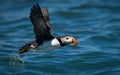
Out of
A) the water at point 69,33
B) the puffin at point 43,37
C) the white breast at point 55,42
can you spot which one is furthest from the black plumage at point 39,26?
the water at point 69,33

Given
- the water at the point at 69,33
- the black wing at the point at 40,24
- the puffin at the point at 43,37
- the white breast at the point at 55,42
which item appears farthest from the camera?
the water at the point at 69,33

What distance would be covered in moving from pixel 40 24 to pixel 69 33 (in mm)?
5342

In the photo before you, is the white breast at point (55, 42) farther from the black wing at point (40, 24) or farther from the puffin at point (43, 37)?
the black wing at point (40, 24)

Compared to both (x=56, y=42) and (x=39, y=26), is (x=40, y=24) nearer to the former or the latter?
(x=39, y=26)

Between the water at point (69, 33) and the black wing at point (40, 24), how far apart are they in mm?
1288

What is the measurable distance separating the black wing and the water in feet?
4.22

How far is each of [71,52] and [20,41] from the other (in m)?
1.95

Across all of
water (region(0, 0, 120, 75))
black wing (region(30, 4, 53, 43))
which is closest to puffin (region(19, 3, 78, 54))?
black wing (region(30, 4, 53, 43))

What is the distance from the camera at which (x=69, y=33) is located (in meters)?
14.8

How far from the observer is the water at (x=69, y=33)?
11.2 m

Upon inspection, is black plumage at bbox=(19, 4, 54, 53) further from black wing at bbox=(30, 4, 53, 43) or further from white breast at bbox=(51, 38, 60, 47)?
white breast at bbox=(51, 38, 60, 47)

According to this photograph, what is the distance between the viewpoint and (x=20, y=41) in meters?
13.8

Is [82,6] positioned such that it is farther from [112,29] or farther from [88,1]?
[112,29]

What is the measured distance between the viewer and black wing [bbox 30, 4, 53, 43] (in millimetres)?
9312
